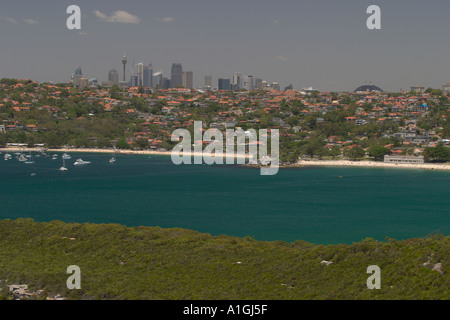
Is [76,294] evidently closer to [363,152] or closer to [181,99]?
[363,152]

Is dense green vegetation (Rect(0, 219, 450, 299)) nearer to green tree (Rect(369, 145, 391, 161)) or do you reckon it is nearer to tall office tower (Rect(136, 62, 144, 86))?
green tree (Rect(369, 145, 391, 161))

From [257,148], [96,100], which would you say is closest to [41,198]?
[257,148]

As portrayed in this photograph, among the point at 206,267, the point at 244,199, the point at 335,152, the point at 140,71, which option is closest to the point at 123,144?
the point at 335,152

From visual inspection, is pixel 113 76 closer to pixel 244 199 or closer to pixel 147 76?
pixel 147 76

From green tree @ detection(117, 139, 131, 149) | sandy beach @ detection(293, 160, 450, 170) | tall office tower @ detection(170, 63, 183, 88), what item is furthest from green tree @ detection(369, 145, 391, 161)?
tall office tower @ detection(170, 63, 183, 88)

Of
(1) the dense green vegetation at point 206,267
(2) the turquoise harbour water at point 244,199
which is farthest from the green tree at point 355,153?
(1) the dense green vegetation at point 206,267

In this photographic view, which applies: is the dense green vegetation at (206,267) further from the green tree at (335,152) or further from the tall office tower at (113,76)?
the tall office tower at (113,76)
